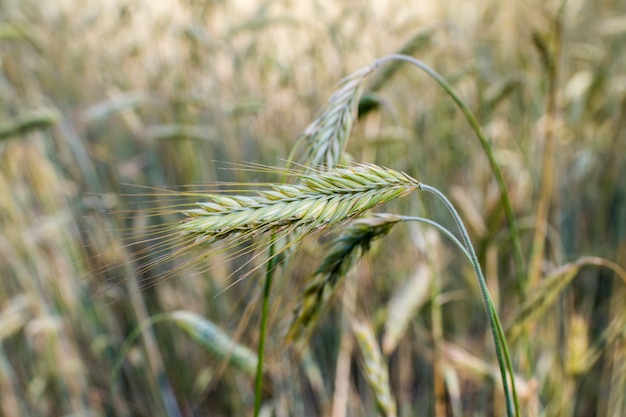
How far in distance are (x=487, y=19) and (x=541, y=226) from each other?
4.62ft

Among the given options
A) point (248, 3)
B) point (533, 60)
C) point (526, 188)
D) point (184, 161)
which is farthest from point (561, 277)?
point (248, 3)

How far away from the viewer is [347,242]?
2.31 ft

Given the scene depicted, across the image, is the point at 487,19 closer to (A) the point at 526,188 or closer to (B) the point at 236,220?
(A) the point at 526,188

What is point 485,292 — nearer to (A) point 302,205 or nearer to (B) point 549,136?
(A) point 302,205

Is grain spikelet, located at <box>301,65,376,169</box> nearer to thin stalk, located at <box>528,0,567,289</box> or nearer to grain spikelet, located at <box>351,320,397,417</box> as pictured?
grain spikelet, located at <box>351,320,397,417</box>

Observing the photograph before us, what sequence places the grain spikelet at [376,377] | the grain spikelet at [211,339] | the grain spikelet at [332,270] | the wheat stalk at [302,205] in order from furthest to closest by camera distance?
the grain spikelet at [211,339], the grain spikelet at [376,377], the grain spikelet at [332,270], the wheat stalk at [302,205]

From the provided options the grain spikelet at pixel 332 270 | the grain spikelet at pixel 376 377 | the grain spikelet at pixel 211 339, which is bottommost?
the grain spikelet at pixel 376 377

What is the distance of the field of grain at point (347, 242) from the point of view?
1046 millimetres

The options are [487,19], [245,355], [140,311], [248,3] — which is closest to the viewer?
[245,355]

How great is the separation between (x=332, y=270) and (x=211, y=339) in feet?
1.24

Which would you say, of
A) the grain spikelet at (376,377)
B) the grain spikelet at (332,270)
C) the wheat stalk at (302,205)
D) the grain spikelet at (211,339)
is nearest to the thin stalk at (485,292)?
the wheat stalk at (302,205)

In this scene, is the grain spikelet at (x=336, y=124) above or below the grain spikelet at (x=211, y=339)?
above

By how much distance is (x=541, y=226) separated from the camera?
1094 millimetres

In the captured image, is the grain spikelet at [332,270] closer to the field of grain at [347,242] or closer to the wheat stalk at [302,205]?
the field of grain at [347,242]
